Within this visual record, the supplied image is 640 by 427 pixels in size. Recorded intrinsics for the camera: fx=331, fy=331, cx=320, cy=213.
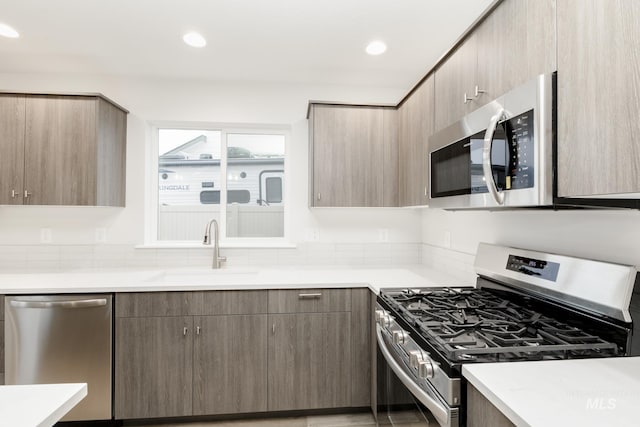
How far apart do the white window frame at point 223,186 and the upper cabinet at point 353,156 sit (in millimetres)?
440

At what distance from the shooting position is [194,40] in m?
2.13

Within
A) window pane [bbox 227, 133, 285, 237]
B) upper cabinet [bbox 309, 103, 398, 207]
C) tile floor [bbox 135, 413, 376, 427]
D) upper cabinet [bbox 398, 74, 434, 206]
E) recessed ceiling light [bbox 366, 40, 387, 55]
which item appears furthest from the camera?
window pane [bbox 227, 133, 285, 237]

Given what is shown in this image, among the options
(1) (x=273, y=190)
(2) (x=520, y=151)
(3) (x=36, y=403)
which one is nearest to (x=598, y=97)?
(2) (x=520, y=151)

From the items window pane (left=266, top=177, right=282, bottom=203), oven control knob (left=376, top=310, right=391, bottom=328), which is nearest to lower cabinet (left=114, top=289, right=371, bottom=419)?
oven control knob (left=376, top=310, right=391, bottom=328)

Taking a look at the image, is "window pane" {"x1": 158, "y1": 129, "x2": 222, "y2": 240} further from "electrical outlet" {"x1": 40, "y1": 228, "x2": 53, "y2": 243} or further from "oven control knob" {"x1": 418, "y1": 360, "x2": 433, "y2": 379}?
"oven control knob" {"x1": 418, "y1": 360, "x2": 433, "y2": 379}

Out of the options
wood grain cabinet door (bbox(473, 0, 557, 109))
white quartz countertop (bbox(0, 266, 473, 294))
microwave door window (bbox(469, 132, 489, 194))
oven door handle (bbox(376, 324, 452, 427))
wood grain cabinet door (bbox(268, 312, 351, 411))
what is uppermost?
wood grain cabinet door (bbox(473, 0, 557, 109))

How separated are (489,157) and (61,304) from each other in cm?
233

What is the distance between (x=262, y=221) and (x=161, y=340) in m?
1.21

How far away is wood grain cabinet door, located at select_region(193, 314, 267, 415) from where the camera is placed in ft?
6.63

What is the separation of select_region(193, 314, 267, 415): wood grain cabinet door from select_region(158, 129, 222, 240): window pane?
Result: 40.1 inches

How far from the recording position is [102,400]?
195 cm

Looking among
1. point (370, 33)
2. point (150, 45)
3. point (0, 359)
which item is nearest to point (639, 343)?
point (370, 33)

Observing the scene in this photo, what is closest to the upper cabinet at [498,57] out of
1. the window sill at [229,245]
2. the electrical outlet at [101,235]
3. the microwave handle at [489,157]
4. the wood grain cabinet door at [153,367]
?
the microwave handle at [489,157]

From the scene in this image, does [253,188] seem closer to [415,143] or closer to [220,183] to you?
[220,183]
